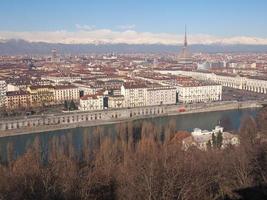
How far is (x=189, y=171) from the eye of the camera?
4176mm

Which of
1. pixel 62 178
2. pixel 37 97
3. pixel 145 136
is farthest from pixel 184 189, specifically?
pixel 37 97

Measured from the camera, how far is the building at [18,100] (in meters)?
11.0

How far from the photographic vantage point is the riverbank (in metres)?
8.87

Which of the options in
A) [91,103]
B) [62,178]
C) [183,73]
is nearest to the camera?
[62,178]

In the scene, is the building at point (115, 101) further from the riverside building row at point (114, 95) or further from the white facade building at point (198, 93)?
the white facade building at point (198, 93)

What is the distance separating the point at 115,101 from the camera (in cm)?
1103

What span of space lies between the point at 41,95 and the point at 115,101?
2066 millimetres

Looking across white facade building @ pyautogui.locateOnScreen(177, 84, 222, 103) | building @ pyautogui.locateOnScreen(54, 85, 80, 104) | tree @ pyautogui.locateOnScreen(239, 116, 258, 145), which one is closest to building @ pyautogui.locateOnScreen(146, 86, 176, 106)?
white facade building @ pyautogui.locateOnScreen(177, 84, 222, 103)

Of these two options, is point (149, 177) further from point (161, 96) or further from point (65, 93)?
point (65, 93)

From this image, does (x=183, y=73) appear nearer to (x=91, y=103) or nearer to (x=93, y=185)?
(x=91, y=103)

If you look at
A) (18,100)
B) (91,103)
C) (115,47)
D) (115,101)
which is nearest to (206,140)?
(91,103)

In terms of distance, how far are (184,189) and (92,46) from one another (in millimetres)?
59261

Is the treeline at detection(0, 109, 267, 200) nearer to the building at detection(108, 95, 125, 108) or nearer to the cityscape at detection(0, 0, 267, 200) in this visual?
the cityscape at detection(0, 0, 267, 200)

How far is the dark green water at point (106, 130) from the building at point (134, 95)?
121 cm
